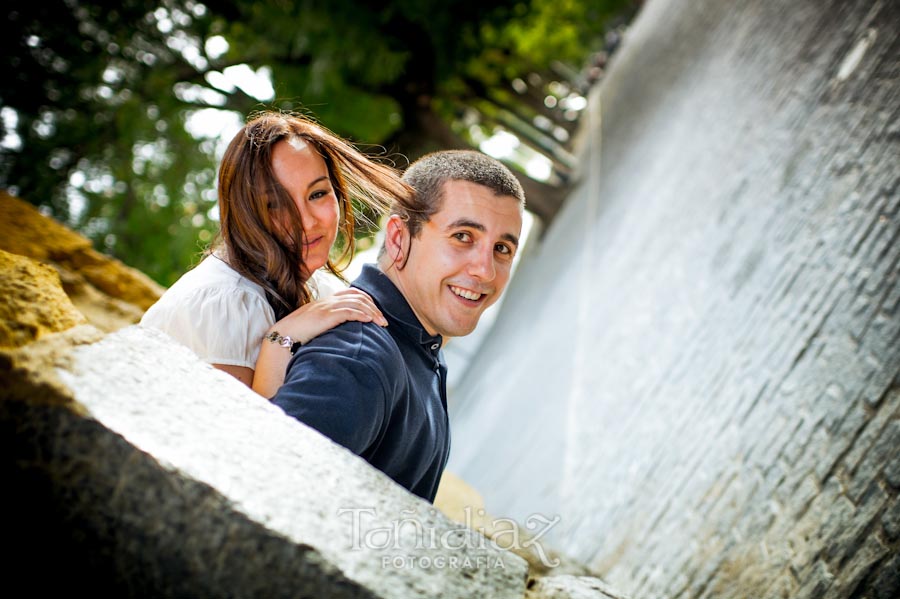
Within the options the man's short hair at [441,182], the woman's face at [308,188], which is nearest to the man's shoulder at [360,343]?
the man's short hair at [441,182]

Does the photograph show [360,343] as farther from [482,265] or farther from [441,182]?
[441,182]

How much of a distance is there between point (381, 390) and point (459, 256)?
1.55 ft

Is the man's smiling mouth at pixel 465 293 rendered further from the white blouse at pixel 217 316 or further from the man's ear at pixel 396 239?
the white blouse at pixel 217 316

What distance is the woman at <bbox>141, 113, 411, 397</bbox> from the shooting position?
5.67 ft

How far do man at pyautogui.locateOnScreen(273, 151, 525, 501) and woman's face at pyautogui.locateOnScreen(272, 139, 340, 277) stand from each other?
207mm

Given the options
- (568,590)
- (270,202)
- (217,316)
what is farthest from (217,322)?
(568,590)

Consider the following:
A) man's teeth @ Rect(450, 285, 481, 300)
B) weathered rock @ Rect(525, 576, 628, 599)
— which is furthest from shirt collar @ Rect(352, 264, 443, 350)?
weathered rock @ Rect(525, 576, 628, 599)

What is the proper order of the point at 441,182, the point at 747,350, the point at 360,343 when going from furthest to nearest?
the point at 747,350, the point at 441,182, the point at 360,343

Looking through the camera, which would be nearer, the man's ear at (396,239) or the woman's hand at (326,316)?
the woman's hand at (326,316)

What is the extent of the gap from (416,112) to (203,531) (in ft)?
26.4

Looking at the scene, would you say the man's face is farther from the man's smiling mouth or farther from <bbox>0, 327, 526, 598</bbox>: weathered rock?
<bbox>0, 327, 526, 598</bbox>: weathered rock

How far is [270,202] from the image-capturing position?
1900 millimetres

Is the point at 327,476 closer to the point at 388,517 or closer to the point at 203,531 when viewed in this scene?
the point at 388,517

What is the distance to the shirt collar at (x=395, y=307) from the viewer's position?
5.73 feet
